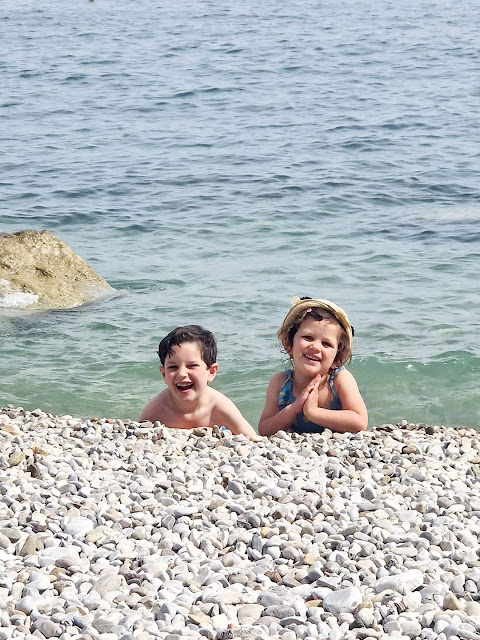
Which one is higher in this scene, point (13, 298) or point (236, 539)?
point (236, 539)

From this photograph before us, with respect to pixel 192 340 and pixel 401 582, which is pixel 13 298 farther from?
pixel 401 582

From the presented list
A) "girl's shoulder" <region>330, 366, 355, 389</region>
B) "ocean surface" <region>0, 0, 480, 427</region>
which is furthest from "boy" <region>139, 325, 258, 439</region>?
"ocean surface" <region>0, 0, 480, 427</region>

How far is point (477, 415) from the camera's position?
825 centimetres

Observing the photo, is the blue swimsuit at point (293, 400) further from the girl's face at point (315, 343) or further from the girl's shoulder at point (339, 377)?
the girl's face at point (315, 343)

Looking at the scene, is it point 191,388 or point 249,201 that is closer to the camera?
point 191,388

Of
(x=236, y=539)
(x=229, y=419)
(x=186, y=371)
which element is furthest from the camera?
(x=229, y=419)

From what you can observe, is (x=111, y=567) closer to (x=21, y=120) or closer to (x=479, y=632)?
(x=479, y=632)

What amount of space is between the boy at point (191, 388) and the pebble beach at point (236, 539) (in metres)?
0.68

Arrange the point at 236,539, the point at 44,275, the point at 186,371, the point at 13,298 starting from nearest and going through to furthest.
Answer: the point at 236,539 < the point at 186,371 < the point at 13,298 < the point at 44,275

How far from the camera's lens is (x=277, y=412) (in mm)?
7102

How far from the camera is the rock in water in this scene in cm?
1074

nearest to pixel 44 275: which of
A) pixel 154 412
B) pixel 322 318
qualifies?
pixel 154 412

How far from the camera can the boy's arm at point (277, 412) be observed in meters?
6.81

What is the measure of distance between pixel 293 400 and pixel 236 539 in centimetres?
258
